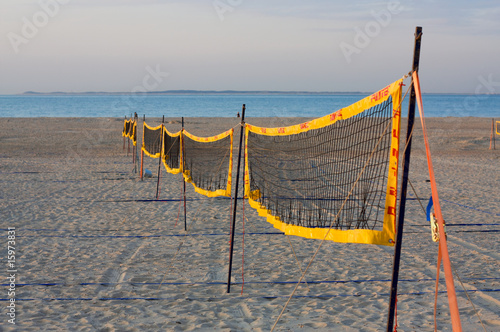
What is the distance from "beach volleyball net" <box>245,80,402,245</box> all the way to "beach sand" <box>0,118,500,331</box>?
68cm

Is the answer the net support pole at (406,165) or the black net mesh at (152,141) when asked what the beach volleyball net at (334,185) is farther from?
the black net mesh at (152,141)

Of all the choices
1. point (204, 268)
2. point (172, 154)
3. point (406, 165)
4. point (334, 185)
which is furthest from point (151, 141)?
point (406, 165)

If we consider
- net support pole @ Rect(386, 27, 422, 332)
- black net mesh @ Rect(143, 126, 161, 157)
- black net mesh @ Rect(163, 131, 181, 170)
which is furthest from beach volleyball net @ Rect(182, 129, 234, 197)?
net support pole @ Rect(386, 27, 422, 332)

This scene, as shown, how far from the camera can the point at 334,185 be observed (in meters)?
13.5

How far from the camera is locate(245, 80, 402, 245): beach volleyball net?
380 cm

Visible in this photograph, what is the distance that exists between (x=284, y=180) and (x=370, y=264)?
722cm

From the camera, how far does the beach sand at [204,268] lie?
505cm

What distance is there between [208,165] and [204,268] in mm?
10547

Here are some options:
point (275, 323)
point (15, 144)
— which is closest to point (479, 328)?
point (275, 323)

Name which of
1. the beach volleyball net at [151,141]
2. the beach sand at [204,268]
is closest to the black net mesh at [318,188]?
the beach sand at [204,268]

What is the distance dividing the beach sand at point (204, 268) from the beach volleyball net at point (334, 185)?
0.68 metres

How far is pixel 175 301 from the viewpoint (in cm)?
551

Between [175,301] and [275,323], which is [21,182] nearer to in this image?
[175,301]

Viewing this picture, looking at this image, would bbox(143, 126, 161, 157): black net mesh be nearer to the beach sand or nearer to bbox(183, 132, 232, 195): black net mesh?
bbox(183, 132, 232, 195): black net mesh
